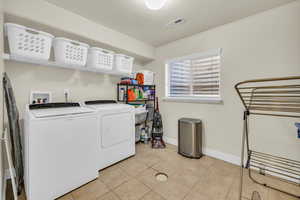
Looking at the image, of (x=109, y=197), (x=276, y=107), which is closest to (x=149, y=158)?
(x=109, y=197)

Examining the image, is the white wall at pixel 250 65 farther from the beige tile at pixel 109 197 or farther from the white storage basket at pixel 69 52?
the white storage basket at pixel 69 52

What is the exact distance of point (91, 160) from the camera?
64.9 inches

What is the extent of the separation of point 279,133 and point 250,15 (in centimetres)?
166

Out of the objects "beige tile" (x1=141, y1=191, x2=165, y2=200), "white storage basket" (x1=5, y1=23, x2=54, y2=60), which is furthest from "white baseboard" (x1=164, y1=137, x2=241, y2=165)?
"white storage basket" (x1=5, y1=23, x2=54, y2=60)

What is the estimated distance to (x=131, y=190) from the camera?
59.7 inches

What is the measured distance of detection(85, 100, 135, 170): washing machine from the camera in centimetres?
186

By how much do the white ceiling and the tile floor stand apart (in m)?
2.20

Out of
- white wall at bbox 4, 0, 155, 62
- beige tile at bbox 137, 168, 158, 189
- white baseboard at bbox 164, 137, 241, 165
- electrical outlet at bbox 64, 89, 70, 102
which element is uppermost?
white wall at bbox 4, 0, 155, 62

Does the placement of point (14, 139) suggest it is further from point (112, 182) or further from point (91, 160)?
point (112, 182)

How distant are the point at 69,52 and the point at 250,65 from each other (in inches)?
98.3

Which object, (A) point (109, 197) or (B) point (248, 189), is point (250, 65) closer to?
(B) point (248, 189)

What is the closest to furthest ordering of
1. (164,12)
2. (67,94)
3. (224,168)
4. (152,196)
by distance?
(152,196)
(164,12)
(224,168)
(67,94)

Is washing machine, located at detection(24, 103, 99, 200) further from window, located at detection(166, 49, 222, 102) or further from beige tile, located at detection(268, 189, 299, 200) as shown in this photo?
beige tile, located at detection(268, 189, 299, 200)

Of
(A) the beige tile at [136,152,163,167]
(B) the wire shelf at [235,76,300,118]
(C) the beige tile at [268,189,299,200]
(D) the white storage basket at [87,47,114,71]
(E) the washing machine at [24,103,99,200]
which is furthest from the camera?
(A) the beige tile at [136,152,163,167]
